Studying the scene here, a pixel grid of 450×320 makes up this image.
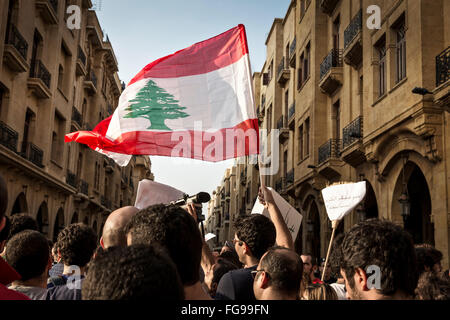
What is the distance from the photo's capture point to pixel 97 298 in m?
1.49

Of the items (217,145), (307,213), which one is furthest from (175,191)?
(307,213)

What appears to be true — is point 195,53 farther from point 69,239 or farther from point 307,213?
point 307,213

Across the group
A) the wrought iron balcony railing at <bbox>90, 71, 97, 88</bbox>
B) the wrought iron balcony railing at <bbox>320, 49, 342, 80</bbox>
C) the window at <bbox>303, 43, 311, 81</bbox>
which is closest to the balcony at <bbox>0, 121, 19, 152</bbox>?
the wrought iron balcony railing at <bbox>320, 49, 342, 80</bbox>

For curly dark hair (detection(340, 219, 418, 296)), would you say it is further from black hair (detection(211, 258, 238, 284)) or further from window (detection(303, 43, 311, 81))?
window (detection(303, 43, 311, 81))

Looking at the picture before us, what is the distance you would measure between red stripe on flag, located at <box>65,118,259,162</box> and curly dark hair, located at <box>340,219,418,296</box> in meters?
3.65

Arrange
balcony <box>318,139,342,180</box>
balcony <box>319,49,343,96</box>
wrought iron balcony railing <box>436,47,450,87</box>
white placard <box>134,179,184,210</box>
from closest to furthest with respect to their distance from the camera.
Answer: white placard <box>134,179,184,210</box> < wrought iron balcony railing <box>436,47,450,87</box> < balcony <box>318,139,342,180</box> < balcony <box>319,49,343,96</box>

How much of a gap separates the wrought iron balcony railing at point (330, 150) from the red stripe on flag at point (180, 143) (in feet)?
42.2

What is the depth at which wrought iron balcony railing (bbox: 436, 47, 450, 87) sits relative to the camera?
35.9ft

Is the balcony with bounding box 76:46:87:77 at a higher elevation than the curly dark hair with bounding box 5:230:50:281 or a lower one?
higher

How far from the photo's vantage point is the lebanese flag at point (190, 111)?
6320mm

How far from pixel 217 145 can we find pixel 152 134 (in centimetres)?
90

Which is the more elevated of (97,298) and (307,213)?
(307,213)

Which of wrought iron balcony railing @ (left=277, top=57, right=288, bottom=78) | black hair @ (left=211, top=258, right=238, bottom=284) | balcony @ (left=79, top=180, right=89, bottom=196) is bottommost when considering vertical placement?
black hair @ (left=211, top=258, right=238, bottom=284)
